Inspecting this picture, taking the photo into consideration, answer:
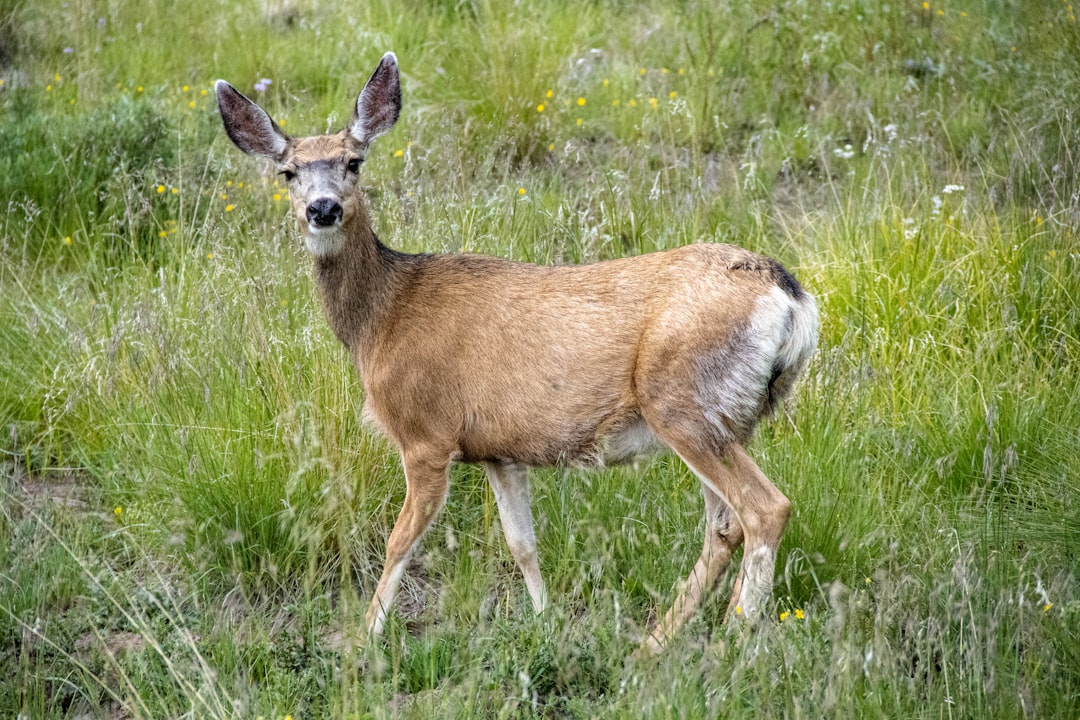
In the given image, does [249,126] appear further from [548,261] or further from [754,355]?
[754,355]

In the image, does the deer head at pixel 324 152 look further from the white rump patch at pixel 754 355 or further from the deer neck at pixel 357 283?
the white rump patch at pixel 754 355

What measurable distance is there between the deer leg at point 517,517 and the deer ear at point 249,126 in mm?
1638

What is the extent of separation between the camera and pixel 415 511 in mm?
5008

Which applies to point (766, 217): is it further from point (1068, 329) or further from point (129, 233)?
point (129, 233)

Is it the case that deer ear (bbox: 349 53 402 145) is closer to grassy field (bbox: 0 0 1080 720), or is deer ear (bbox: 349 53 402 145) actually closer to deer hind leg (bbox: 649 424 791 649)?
grassy field (bbox: 0 0 1080 720)

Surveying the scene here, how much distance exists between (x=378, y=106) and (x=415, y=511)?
70.5 inches

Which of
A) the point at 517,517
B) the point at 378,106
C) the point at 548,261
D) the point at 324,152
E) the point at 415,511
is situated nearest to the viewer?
the point at 415,511

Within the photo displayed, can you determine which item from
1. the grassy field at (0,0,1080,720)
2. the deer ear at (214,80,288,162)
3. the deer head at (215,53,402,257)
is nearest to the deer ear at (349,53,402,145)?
→ the deer head at (215,53,402,257)

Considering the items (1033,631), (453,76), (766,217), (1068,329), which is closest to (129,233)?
(453,76)

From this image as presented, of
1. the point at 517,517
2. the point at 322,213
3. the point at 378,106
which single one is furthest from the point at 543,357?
the point at 378,106

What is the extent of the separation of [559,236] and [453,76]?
2250mm

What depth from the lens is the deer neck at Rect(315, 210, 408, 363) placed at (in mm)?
5316

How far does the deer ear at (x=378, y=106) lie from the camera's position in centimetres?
555

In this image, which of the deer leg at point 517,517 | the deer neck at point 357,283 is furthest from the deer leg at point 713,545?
the deer neck at point 357,283
